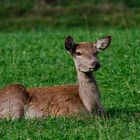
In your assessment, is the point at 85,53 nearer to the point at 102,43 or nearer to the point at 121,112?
the point at 102,43

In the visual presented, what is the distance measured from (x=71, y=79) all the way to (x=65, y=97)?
12.4ft

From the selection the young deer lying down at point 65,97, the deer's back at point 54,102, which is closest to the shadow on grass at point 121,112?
the young deer lying down at point 65,97

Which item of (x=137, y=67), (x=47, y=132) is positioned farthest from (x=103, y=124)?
(x=137, y=67)

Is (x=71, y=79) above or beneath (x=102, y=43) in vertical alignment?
beneath

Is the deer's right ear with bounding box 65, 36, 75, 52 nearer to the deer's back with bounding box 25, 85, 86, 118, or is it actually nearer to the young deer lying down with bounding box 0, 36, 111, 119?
the young deer lying down with bounding box 0, 36, 111, 119

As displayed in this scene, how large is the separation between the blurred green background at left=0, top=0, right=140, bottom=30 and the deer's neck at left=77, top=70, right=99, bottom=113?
28.1 metres

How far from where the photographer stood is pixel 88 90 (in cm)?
1247

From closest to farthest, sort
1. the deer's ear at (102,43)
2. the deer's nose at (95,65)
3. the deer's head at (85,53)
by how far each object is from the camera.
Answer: the deer's nose at (95,65) → the deer's head at (85,53) → the deer's ear at (102,43)

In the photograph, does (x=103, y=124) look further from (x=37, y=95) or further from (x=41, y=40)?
(x=41, y=40)

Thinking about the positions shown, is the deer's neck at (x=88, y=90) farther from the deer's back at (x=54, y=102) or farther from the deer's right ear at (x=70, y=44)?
the deer's right ear at (x=70, y=44)

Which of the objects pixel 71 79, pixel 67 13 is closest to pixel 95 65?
pixel 71 79

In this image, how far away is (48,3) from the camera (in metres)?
50.1

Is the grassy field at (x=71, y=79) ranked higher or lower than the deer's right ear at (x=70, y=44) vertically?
lower

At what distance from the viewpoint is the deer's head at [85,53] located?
39.7ft
